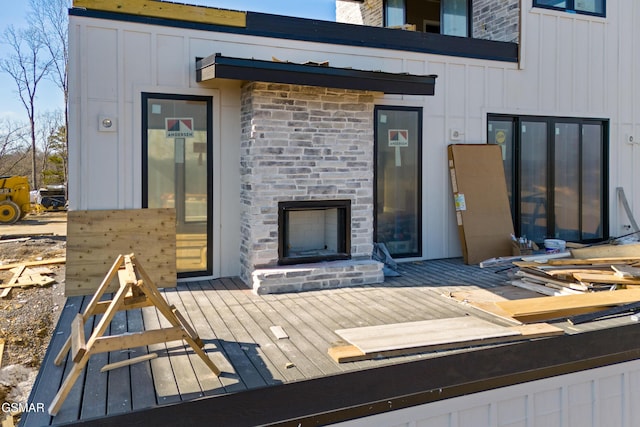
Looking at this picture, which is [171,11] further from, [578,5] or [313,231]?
[578,5]

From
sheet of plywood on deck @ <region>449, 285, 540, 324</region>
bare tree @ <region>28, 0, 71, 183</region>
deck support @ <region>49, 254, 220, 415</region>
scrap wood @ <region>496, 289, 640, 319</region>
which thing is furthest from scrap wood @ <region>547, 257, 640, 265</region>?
bare tree @ <region>28, 0, 71, 183</region>

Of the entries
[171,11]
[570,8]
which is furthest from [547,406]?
[570,8]

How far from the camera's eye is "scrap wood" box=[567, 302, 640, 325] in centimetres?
452

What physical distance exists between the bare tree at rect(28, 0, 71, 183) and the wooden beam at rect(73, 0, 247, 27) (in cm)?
1689

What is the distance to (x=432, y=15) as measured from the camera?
11359 mm

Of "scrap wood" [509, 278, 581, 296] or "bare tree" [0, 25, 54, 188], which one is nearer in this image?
"scrap wood" [509, 278, 581, 296]

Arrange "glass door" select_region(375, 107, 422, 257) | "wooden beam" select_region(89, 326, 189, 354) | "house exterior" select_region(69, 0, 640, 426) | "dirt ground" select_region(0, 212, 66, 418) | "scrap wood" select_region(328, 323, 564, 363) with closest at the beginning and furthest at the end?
"wooden beam" select_region(89, 326, 189, 354)
"scrap wood" select_region(328, 323, 564, 363)
"dirt ground" select_region(0, 212, 66, 418)
"house exterior" select_region(69, 0, 640, 426)
"glass door" select_region(375, 107, 422, 257)

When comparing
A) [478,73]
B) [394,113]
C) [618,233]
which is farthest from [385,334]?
[618,233]

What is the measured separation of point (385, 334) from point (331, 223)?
2595 millimetres

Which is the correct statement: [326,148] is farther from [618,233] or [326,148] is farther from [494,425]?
[618,233]

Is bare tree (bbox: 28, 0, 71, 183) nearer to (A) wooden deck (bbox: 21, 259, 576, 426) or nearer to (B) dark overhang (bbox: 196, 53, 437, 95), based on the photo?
(B) dark overhang (bbox: 196, 53, 437, 95)

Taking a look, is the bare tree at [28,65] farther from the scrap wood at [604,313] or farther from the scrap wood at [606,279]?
the scrap wood at [604,313]

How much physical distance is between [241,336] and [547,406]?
2.30 m

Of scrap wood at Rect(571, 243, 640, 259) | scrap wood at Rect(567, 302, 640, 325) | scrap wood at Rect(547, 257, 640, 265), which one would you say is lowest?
scrap wood at Rect(567, 302, 640, 325)
